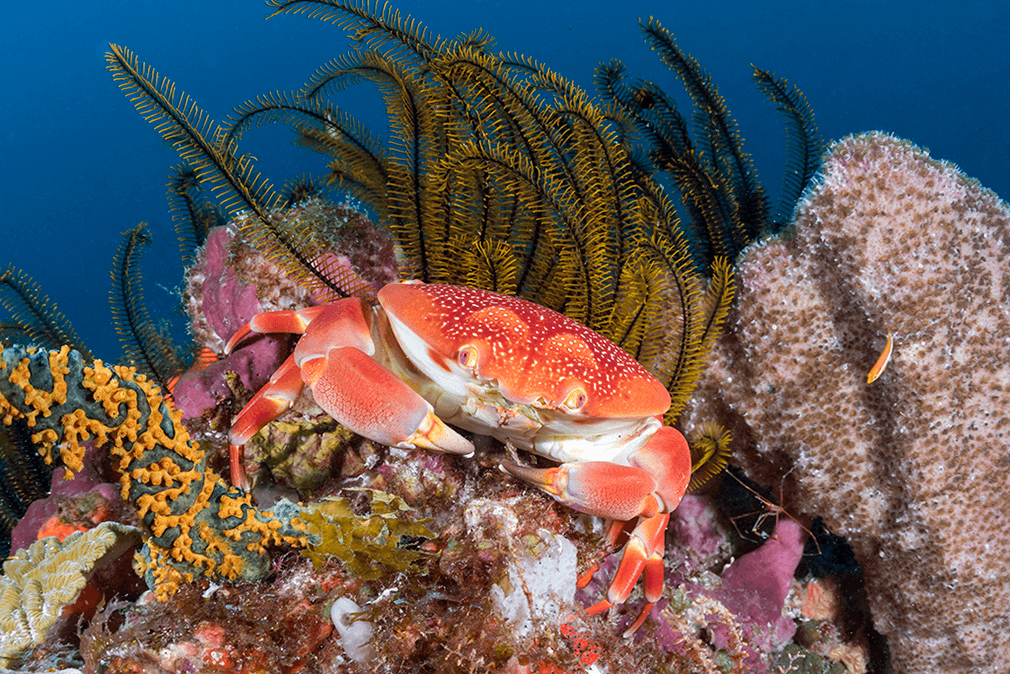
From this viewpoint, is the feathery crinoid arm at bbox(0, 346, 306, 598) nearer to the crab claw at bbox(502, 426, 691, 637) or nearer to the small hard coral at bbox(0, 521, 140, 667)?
the small hard coral at bbox(0, 521, 140, 667)

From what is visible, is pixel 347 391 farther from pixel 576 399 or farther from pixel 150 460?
pixel 576 399

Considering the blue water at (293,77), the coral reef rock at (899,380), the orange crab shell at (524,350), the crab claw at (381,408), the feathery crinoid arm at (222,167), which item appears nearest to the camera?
the crab claw at (381,408)

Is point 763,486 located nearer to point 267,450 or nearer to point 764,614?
point 764,614

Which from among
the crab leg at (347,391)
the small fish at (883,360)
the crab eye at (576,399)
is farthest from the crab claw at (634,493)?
the small fish at (883,360)

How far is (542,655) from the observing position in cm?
187

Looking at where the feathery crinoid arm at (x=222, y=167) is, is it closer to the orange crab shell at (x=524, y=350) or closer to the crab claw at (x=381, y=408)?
the orange crab shell at (x=524, y=350)

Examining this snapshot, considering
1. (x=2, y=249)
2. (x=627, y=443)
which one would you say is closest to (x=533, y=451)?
(x=627, y=443)

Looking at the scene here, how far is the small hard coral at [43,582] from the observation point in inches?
73.2

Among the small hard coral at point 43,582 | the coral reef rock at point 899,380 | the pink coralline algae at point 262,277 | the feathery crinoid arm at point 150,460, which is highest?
the coral reef rock at point 899,380

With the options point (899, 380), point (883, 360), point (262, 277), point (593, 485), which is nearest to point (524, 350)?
point (593, 485)

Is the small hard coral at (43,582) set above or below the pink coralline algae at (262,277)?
below

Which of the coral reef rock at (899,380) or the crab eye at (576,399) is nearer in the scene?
the crab eye at (576,399)

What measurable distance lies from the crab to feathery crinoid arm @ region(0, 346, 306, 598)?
0.43m

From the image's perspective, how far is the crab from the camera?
225cm
